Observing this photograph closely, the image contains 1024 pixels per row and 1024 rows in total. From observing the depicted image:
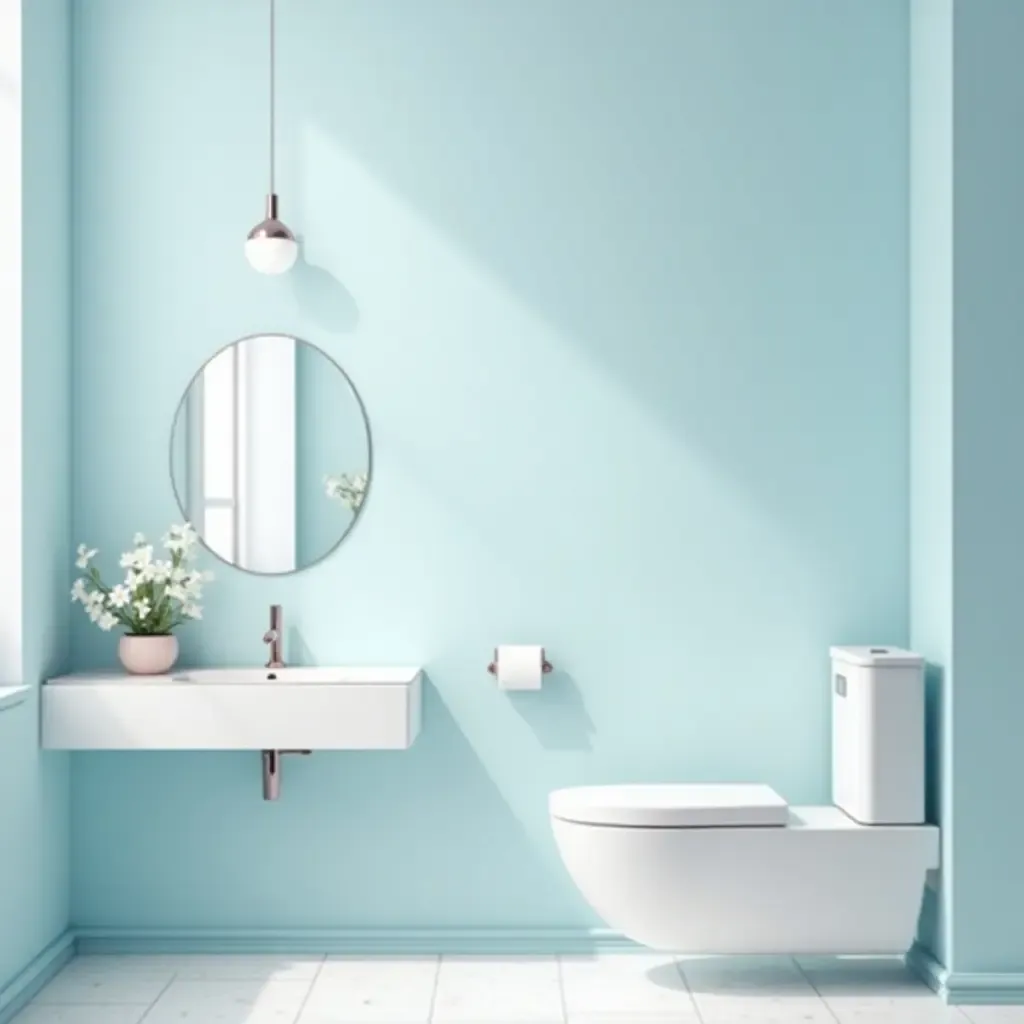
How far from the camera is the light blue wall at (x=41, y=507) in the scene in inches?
131

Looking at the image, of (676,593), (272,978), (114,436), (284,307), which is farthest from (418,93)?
(272,978)

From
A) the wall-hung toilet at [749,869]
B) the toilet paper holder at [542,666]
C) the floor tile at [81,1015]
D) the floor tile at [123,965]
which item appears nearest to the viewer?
the floor tile at [81,1015]

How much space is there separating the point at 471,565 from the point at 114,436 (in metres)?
0.95

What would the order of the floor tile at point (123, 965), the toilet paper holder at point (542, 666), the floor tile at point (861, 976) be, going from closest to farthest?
the floor tile at point (861, 976)
the floor tile at point (123, 965)
the toilet paper holder at point (542, 666)

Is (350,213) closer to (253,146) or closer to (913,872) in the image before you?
(253,146)

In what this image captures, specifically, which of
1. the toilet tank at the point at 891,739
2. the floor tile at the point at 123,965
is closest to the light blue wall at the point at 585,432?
the floor tile at the point at 123,965

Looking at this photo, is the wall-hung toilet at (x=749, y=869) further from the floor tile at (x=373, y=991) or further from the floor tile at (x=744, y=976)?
the floor tile at (x=373, y=991)

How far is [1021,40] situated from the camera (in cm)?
336

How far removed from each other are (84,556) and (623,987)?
1.64 metres

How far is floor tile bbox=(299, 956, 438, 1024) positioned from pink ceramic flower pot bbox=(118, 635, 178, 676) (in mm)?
821

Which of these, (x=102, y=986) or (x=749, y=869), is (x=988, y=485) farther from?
(x=102, y=986)

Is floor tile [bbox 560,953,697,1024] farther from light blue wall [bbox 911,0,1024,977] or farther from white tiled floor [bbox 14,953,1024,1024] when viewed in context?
light blue wall [bbox 911,0,1024,977]

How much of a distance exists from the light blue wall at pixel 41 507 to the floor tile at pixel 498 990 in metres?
0.95

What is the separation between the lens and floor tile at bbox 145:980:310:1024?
321 cm
